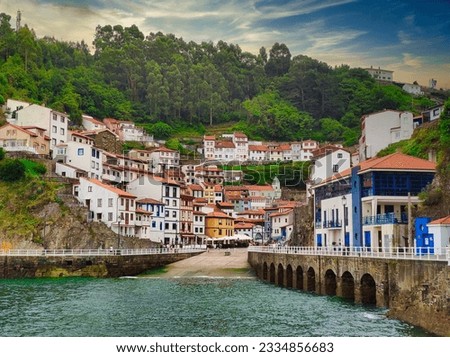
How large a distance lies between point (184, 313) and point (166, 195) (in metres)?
43.8

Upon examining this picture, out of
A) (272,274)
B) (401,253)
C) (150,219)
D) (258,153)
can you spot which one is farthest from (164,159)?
(401,253)

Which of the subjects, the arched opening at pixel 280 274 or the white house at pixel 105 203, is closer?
the arched opening at pixel 280 274

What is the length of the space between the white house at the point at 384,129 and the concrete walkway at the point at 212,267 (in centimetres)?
1607

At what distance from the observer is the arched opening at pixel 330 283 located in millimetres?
33562

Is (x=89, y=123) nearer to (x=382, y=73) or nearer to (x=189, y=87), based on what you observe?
(x=189, y=87)

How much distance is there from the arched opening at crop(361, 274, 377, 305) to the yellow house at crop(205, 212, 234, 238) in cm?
5032

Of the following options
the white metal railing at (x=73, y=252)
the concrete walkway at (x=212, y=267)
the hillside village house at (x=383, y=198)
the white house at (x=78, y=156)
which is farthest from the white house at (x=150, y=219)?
the hillside village house at (x=383, y=198)

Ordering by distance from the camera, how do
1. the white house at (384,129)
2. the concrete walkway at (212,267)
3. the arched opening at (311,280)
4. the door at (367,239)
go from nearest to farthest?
the arched opening at (311,280), the door at (367,239), the concrete walkway at (212,267), the white house at (384,129)

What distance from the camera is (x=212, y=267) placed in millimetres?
51125

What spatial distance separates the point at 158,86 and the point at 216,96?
44.0ft

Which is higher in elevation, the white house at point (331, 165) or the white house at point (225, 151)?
the white house at point (225, 151)

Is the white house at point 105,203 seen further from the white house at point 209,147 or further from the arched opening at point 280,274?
the white house at point 209,147

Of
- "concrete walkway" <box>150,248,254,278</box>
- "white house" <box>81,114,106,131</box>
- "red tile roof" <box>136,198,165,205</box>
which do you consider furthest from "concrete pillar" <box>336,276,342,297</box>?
"white house" <box>81,114,106,131</box>

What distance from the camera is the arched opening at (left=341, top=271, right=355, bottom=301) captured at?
31.6m
